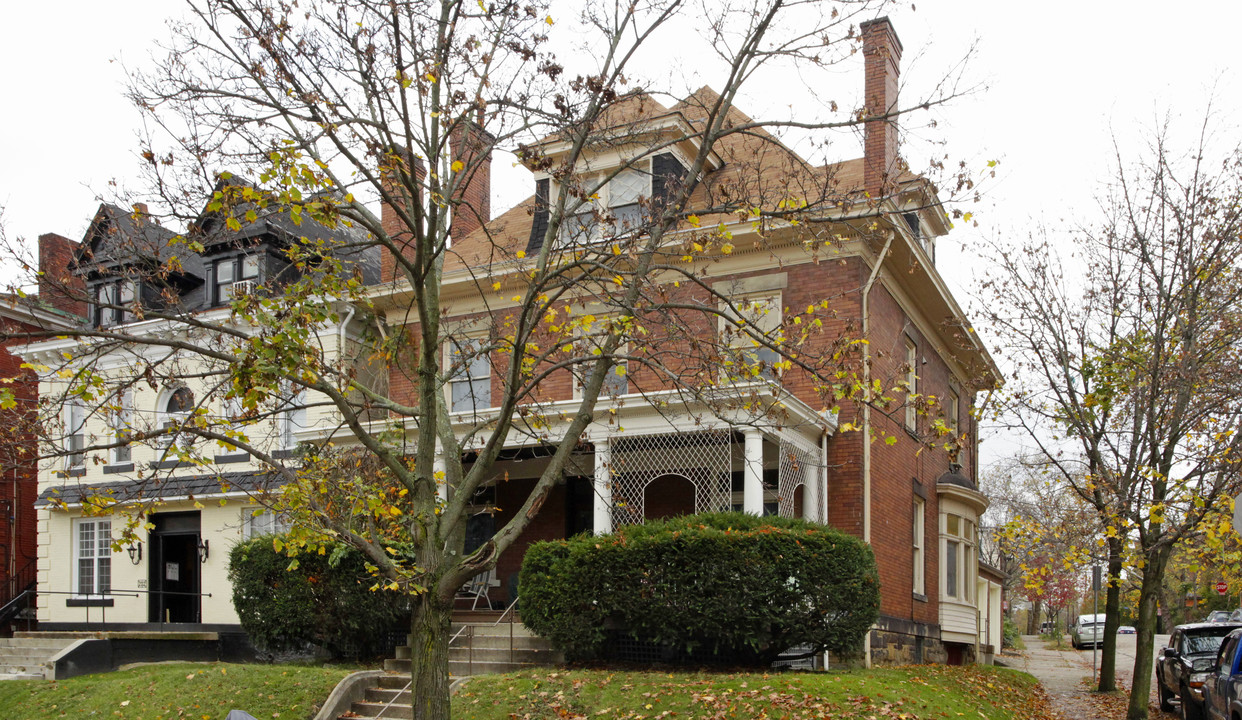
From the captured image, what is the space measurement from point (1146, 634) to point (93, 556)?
73.6ft

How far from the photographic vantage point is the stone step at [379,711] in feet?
44.3

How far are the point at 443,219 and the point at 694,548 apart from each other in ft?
20.4

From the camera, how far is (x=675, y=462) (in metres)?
16.5

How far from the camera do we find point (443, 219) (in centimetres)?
959

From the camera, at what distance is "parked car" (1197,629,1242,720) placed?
11.6 metres

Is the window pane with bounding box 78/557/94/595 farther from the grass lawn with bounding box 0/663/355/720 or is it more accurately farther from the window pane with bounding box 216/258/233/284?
the grass lawn with bounding box 0/663/355/720

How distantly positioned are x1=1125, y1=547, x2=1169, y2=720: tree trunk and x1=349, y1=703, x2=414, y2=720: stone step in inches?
394

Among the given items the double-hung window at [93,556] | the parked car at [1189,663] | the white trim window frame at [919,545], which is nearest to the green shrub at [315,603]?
the white trim window frame at [919,545]

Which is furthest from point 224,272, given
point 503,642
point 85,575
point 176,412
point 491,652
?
point 491,652

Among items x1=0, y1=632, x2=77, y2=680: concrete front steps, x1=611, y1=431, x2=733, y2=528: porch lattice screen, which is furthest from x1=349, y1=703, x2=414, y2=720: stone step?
x1=0, y1=632, x2=77, y2=680: concrete front steps

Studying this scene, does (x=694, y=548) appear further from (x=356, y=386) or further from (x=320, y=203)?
(x=320, y=203)

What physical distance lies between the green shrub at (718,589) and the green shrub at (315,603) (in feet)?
10.4

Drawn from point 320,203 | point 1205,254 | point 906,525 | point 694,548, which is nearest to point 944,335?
point 906,525

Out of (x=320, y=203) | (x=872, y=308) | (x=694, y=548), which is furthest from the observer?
(x=872, y=308)
